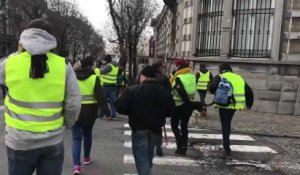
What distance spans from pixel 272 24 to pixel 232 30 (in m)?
1.52

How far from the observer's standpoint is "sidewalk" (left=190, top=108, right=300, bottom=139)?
10.3 meters

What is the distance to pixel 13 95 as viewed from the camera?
319 centimetres

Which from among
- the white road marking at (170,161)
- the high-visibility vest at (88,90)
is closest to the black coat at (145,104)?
the high-visibility vest at (88,90)

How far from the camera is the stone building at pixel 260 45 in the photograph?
1367 cm

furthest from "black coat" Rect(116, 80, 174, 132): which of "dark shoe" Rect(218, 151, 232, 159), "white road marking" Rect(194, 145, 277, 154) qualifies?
"white road marking" Rect(194, 145, 277, 154)

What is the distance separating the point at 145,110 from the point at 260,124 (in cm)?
758

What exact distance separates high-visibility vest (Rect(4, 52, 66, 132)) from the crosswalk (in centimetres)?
374

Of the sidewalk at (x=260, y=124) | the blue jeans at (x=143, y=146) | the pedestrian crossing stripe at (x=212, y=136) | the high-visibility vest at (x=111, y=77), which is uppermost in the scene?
the high-visibility vest at (x=111, y=77)

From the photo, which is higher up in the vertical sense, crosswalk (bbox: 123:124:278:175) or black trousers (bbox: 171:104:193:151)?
black trousers (bbox: 171:104:193:151)

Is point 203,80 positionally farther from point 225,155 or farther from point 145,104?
point 145,104

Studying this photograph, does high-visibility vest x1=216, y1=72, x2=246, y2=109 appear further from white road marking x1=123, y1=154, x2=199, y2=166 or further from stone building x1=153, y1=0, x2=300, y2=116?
stone building x1=153, y1=0, x2=300, y2=116

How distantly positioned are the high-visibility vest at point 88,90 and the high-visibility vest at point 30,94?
2748mm

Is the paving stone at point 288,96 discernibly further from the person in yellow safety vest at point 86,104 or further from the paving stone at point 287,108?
the person in yellow safety vest at point 86,104

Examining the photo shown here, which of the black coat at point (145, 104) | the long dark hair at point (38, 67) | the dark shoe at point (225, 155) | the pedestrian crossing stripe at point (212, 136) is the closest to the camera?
the long dark hair at point (38, 67)
